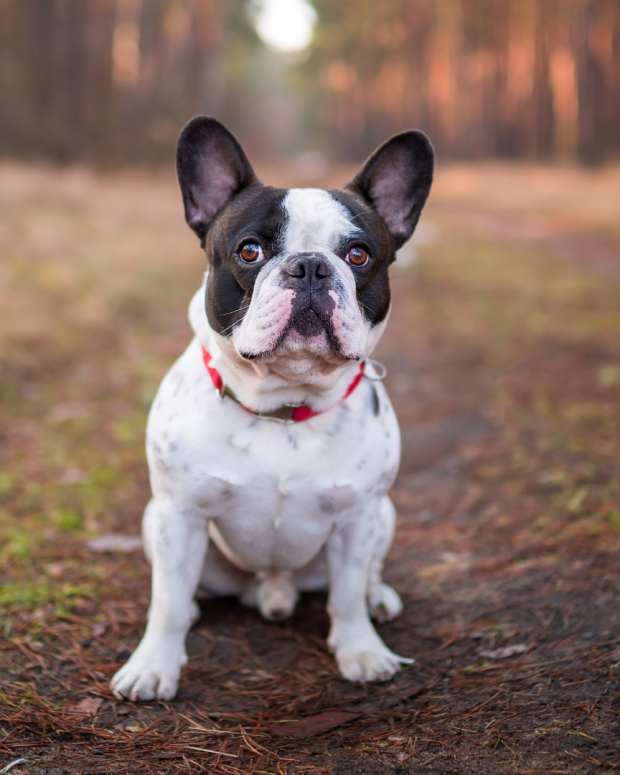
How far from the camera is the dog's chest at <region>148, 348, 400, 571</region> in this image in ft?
8.69

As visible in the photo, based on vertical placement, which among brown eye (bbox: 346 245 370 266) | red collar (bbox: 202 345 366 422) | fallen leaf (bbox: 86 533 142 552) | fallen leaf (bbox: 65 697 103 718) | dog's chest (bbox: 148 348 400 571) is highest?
brown eye (bbox: 346 245 370 266)

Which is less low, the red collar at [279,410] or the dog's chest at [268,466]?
the red collar at [279,410]

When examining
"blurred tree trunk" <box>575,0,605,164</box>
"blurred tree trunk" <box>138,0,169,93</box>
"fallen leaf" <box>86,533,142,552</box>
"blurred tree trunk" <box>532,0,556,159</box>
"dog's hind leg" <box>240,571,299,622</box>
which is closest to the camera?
"dog's hind leg" <box>240,571,299,622</box>

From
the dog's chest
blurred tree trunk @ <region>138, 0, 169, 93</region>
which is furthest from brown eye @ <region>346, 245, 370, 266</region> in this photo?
blurred tree trunk @ <region>138, 0, 169, 93</region>

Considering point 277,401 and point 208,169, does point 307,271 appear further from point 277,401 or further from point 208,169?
point 208,169

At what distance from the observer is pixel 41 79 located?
55.2 ft

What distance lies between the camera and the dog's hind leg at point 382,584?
305 cm

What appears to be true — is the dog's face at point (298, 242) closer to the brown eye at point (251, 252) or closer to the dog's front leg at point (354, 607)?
the brown eye at point (251, 252)

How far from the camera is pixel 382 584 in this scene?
3449 mm

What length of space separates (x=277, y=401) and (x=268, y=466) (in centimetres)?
20

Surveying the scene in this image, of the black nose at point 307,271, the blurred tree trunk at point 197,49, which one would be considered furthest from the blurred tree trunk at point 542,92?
the black nose at point 307,271

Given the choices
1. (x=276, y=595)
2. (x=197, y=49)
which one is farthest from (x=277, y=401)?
(x=197, y=49)

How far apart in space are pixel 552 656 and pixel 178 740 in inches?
47.9

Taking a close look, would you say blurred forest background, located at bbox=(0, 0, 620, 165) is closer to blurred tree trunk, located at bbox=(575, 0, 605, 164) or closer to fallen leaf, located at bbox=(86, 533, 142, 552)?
blurred tree trunk, located at bbox=(575, 0, 605, 164)
